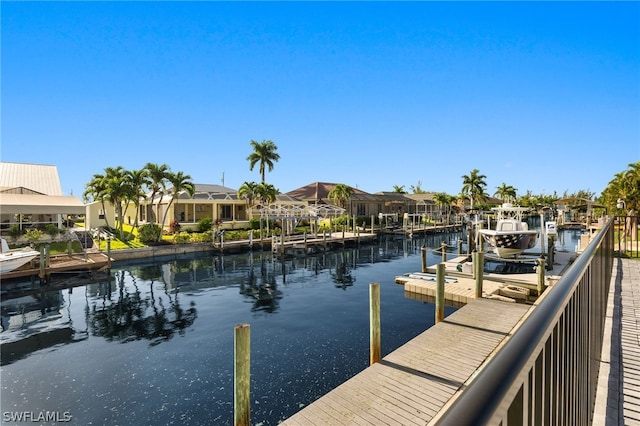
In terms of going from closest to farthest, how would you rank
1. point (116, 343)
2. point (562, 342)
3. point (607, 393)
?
1. point (562, 342)
2. point (607, 393)
3. point (116, 343)

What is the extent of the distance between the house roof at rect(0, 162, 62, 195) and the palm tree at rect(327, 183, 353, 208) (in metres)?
34.2

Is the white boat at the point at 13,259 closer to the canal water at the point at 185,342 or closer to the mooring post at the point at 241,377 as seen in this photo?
the canal water at the point at 185,342

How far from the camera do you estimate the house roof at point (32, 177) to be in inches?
1512

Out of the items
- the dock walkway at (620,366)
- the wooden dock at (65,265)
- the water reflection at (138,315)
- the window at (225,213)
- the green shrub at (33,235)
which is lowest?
the water reflection at (138,315)

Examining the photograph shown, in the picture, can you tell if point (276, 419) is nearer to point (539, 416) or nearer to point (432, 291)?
point (539, 416)

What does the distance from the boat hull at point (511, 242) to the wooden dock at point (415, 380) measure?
52.2ft

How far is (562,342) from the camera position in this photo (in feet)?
6.83

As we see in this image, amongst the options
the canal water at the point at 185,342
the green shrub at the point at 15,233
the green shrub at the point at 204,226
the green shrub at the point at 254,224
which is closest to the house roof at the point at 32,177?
the green shrub at the point at 15,233

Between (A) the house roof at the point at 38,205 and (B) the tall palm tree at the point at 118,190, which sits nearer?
(A) the house roof at the point at 38,205

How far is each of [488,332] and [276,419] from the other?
631 cm

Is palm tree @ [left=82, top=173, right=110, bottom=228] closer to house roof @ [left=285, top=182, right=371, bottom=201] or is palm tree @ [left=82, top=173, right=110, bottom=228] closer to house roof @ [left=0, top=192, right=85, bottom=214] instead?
house roof @ [left=0, top=192, right=85, bottom=214]

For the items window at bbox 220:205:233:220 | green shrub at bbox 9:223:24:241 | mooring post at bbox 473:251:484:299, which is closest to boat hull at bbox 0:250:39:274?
green shrub at bbox 9:223:24:241

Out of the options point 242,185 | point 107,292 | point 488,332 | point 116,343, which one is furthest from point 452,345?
point 242,185

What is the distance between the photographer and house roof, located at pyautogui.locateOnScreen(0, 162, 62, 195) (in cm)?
3841
